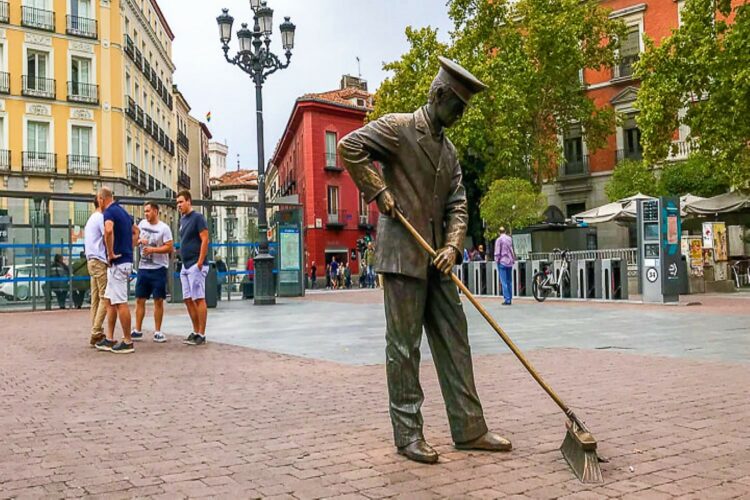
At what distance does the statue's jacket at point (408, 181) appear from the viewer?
3949mm

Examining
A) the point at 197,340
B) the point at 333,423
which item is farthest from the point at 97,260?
the point at 333,423

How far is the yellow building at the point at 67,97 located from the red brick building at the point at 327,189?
11.8 metres

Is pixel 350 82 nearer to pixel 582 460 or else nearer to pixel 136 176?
pixel 136 176

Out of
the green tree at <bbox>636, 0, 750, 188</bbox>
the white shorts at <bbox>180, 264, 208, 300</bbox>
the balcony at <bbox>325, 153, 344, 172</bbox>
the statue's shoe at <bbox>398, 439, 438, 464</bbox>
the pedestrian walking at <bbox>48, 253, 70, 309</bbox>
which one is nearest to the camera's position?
the statue's shoe at <bbox>398, 439, 438, 464</bbox>

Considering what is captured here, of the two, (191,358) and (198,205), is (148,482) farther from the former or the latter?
(198,205)

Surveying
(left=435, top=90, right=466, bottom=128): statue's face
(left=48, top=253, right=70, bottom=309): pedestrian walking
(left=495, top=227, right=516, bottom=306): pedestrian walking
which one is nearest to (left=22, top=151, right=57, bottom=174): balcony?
(left=48, top=253, right=70, bottom=309): pedestrian walking

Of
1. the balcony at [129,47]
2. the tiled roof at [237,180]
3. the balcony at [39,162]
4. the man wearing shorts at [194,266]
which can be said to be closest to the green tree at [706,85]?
the man wearing shorts at [194,266]

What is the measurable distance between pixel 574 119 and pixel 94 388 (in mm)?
33789

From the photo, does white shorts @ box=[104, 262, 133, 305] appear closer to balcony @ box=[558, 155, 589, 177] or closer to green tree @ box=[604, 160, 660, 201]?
green tree @ box=[604, 160, 660, 201]

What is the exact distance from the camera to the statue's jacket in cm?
395

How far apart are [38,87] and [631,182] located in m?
30.8

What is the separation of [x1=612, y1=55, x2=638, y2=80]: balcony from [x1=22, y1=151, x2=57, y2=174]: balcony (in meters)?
29.7

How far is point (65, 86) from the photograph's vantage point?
1571 inches

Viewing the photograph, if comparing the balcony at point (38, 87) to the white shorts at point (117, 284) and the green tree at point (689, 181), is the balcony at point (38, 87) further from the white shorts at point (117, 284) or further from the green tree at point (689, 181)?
the white shorts at point (117, 284)
